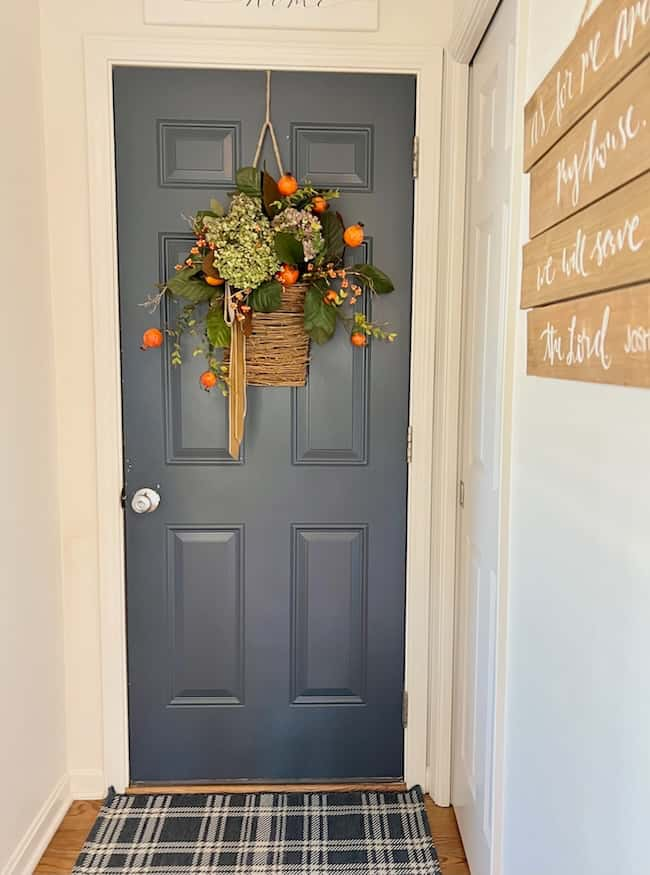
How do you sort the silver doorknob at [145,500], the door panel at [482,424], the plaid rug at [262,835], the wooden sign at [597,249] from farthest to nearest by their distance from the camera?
the silver doorknob at [145,500]
the plaid rug at [262,835]
the door panel at [482,424]
the wooden sign at [597,249]

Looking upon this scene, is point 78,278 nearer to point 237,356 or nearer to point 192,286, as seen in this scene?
point 192,286

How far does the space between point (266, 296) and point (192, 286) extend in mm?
204

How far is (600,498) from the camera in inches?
35.4

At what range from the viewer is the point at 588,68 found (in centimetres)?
90

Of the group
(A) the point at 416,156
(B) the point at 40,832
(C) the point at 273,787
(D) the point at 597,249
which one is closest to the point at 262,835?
(C) the point at 273,787

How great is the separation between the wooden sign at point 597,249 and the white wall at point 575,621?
0.46ft

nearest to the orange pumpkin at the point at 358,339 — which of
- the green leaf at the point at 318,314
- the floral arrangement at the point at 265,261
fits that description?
the floral arrangement at the point at 265,261

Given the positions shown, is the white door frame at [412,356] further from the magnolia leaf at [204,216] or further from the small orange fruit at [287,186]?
the small orange fruit at [287,186]

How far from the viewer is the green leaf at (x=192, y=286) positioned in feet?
5.77

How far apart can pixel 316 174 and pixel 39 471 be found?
3.63 ft

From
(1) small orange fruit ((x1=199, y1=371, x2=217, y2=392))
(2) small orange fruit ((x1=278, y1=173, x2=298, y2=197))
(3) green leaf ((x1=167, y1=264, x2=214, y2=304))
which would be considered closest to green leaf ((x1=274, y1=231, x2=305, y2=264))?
(2) small orange fruit ((x1=278, y1=173, x2=298, y2=197))

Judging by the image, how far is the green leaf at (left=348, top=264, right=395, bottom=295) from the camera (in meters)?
1.82

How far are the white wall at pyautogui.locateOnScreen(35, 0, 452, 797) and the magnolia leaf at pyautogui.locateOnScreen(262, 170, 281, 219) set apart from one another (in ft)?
1.32

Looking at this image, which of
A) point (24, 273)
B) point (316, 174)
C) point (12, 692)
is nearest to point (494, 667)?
point (12, 692)
